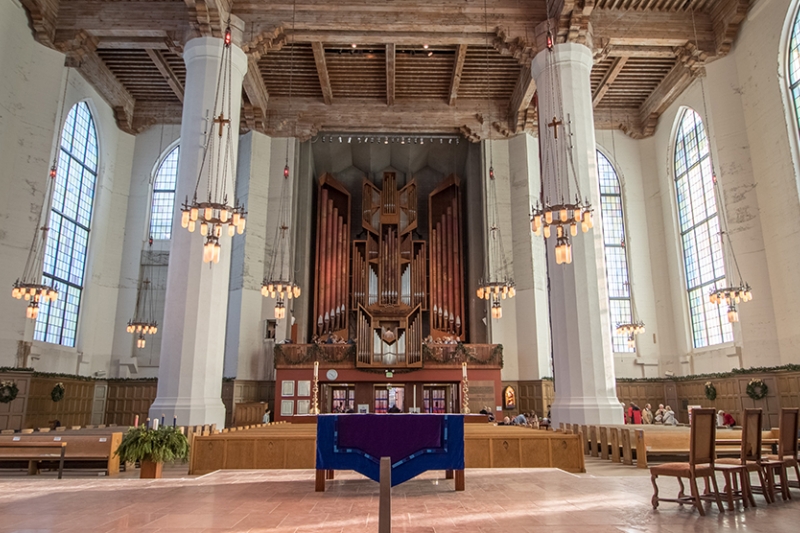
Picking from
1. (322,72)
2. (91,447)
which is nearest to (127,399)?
(91,447)

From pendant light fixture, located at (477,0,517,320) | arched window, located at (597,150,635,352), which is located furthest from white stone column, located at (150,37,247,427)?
arched window, located at (597,150,635,352)

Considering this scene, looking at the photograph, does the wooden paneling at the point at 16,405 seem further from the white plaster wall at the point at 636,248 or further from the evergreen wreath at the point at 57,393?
the white plaster wall at the point at 636,248

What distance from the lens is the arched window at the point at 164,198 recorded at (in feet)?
68.4

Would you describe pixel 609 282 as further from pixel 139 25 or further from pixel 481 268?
pixel 139 25

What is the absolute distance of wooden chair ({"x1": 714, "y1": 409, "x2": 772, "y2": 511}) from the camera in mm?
5816

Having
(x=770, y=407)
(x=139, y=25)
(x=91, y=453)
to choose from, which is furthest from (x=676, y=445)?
(x=139, y=25)

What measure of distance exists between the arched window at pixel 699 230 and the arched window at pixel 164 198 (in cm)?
1814

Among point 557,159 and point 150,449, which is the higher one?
point 557,159

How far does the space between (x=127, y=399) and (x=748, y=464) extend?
1862cm

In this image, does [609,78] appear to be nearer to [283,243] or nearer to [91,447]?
[283,243]

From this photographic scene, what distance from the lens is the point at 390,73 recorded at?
1856 centimetres

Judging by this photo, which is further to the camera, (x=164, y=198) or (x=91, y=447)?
(x=164, y=198)

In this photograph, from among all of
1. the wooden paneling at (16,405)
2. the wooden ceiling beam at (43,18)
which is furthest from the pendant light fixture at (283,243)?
the wooden paneling at (16,405)

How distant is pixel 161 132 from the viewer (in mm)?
21312
